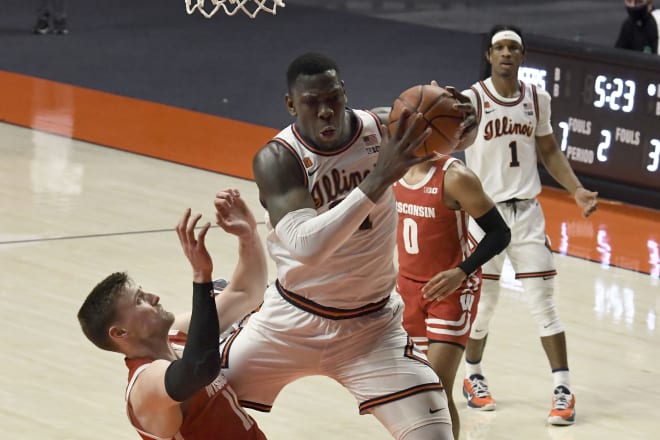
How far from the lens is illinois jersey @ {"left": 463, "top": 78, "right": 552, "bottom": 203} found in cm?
794

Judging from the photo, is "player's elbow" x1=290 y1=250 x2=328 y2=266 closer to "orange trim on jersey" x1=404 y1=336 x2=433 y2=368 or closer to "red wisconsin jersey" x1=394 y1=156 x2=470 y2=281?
"orange trim on jersey" x1=404 y1=336 x2=433 y2=368

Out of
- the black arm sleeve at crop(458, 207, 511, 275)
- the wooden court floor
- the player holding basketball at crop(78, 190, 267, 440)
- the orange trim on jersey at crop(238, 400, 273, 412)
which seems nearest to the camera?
the player holding basketball at crop(78, 190, 267, 440)

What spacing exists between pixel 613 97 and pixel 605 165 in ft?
2.03

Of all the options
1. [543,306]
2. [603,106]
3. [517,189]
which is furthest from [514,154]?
[603,106]

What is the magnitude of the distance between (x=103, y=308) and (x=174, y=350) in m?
0.60

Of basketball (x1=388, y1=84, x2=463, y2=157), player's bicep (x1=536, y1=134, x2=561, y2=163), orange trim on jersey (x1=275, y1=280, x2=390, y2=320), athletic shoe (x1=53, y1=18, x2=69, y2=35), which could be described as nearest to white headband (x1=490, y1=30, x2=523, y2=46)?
player's bicep (x1=536, y1=134, x2=561, y2=163)

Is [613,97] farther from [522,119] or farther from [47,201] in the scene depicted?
[47,201]

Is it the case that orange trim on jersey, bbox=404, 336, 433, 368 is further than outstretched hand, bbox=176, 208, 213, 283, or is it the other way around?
orange trim on jersey, bbox=404, 336, 433, 368

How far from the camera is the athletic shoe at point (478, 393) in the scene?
7.56 metres

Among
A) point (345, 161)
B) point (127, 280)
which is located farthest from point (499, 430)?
point (127, 280)

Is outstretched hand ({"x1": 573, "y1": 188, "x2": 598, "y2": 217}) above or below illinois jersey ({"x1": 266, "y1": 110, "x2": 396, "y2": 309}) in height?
below

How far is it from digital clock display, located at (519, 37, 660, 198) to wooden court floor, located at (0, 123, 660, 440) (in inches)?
15.0

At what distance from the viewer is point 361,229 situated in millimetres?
5562

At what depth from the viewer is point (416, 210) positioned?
6660mm
